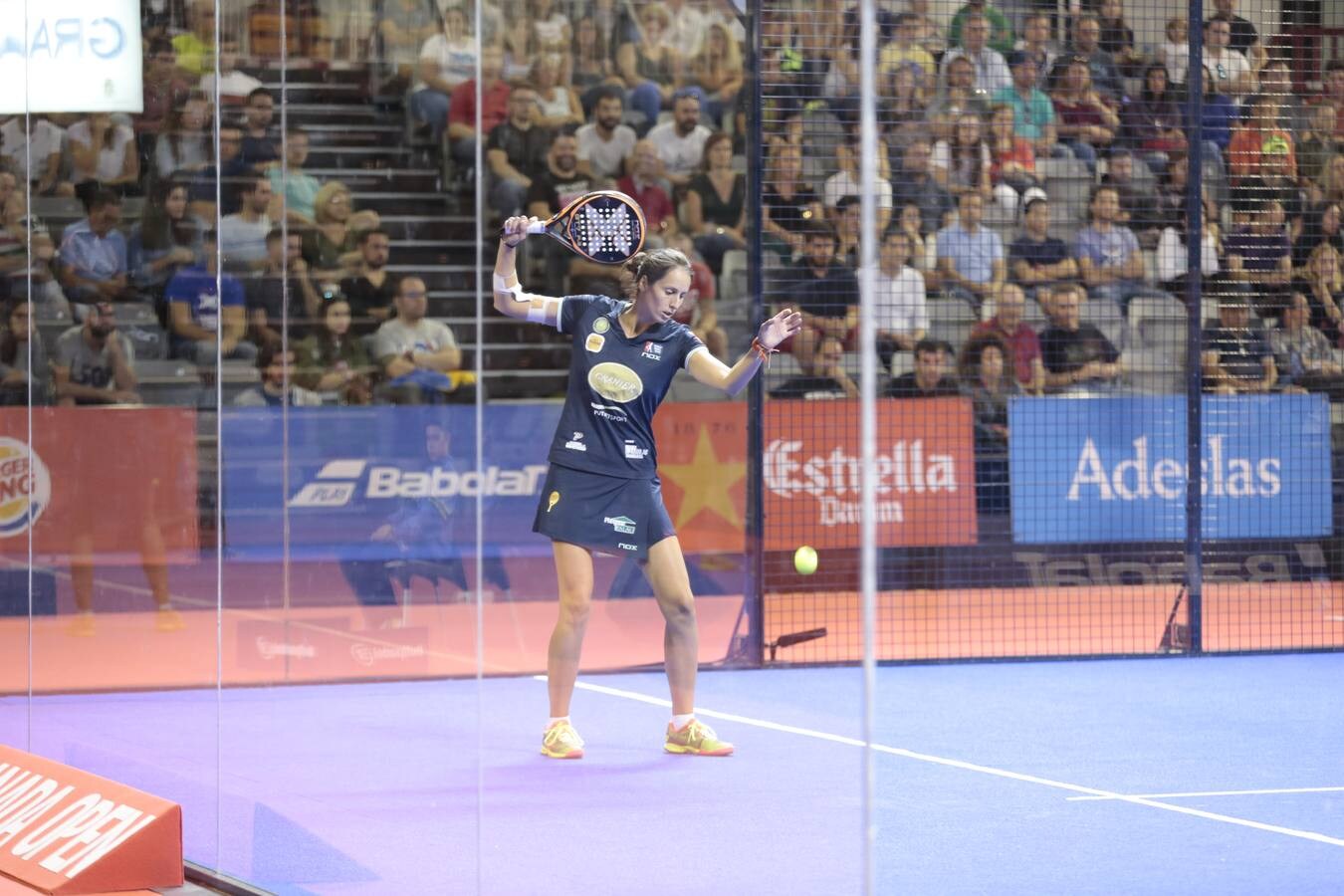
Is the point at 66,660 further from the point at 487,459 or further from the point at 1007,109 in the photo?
the point at 1007,109

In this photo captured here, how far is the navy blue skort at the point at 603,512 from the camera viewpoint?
6203mm

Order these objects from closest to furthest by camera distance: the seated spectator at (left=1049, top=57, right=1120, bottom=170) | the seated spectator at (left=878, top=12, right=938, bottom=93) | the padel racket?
1. the padel racket
2. the seated spectator at (left=878, top=12, right=938, bottom=93)
3. the seated spectator at (left=1049, top=57, right=1120, bottom=170)

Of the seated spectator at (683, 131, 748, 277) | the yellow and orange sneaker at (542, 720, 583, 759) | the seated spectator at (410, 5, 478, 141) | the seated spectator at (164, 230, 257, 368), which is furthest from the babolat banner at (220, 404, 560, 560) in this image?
the seated spectator at (683, 131, 748, 277)

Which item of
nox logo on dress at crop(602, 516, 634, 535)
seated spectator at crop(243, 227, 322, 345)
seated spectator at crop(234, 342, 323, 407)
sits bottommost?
nox logo on dress at crop(602, 516, 634, 535)

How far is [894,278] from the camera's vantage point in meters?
9.42

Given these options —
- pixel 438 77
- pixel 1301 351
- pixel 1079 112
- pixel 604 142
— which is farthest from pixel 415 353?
pixel 1301 351

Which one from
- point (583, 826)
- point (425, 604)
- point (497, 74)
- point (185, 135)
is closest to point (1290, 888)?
point (583, 826)

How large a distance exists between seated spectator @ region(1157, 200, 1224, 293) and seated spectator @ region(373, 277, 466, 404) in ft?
13.0

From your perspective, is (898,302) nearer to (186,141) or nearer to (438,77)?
(438,77)

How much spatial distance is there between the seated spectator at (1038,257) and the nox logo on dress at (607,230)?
Result: 5016mm

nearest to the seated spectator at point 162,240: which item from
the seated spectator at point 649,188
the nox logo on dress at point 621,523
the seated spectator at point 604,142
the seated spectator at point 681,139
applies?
the nox logo on dress at point 621,523

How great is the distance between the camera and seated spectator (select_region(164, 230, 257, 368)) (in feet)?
19.1

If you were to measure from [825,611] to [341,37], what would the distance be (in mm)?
3377

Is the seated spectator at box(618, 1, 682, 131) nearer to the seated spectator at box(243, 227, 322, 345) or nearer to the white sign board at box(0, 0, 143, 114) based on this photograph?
the seated spectator at box(243, 227, 322, 345)
